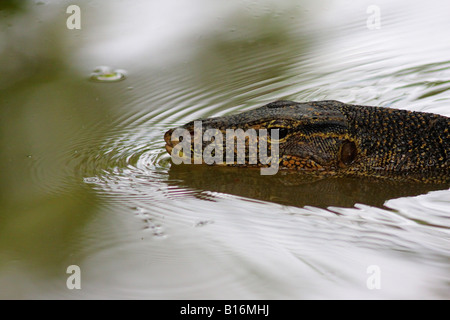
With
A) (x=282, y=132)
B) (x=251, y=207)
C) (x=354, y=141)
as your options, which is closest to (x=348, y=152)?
(x=354, y=141)

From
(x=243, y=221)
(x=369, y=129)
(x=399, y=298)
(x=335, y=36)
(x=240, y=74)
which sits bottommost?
(x=399, y=298)

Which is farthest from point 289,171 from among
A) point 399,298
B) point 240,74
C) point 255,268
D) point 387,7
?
point 387,7

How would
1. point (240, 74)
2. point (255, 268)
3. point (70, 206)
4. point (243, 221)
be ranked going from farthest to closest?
point (240, 74)
point (70, 206)
point (243, 221)
point (255, 268)

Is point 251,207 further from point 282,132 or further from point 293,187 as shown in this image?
point 282,132

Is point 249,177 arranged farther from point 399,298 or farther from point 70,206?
point 399,298

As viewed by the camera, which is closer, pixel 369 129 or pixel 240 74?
pixel 369 129

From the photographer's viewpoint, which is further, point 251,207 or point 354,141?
point 354,141

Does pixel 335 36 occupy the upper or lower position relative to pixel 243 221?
upper

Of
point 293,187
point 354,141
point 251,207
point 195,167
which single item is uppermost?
point 354,141
